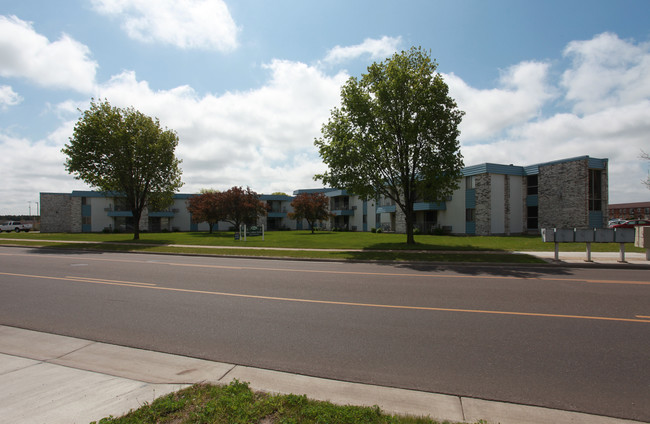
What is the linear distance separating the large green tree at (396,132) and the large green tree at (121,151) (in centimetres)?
1600

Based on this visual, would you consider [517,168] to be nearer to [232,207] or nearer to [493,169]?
[493,169]

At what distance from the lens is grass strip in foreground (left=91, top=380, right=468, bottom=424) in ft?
9.96

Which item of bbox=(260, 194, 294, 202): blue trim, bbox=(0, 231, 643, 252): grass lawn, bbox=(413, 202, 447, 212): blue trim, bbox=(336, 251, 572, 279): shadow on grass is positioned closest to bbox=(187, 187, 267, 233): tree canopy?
bbox=(0, 231, 643, 252): grass lawn

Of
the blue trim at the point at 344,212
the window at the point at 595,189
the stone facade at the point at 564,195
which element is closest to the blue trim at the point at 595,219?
the window at the point at 595,189

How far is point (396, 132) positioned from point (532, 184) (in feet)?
77.3

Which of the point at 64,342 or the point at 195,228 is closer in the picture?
the point at 64,342

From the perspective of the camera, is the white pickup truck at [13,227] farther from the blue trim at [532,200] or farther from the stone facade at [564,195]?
the stone facade at [564,195]

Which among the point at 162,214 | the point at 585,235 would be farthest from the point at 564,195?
the point at 162,214

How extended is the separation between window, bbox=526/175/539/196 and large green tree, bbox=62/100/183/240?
36326mm

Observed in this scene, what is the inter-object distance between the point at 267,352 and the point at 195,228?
64045mm

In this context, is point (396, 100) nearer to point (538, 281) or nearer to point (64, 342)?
point (538, 281)

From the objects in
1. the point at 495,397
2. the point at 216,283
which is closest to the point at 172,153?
the point at 216,283

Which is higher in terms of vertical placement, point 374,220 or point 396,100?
point 396,100

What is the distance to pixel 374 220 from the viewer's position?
51844 millimetres
